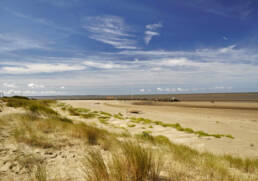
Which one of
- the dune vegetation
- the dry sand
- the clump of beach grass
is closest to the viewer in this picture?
the clump of beach grass

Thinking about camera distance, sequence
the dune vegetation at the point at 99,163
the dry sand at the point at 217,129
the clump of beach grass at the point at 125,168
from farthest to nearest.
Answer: the dry sand at the point at 217,129, the dune vegetation at the point at 99,163, the clump of beach grass at the point at 125,168

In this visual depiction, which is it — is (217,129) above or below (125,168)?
below

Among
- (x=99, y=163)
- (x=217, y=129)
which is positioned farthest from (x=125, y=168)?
(x=217, y=129)

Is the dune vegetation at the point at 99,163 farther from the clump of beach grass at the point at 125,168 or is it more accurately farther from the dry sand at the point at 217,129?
the dry sand at the point at 217,129

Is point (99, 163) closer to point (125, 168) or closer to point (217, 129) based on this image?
point (125, 168)

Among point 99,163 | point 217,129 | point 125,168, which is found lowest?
point 217,129

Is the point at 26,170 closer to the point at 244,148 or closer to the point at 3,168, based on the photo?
the point at 3,168

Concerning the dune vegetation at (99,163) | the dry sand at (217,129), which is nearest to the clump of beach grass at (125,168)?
the dune vegetation at (99,163)

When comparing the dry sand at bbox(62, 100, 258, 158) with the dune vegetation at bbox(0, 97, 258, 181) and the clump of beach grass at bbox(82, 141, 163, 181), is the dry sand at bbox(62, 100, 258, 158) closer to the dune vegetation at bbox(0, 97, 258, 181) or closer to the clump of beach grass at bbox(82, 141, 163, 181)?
the dune vegetation at bbox(0, 97, 258, 181)

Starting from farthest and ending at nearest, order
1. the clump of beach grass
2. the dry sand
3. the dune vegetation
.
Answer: the dry sand < the dune vegetation < the clump of beach grass

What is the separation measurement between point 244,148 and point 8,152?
9.85 metres

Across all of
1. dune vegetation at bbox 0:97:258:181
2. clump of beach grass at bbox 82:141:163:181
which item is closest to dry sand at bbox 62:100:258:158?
dune vegetation at bbox 0:97:258:181

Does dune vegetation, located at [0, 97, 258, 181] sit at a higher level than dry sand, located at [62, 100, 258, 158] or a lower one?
higher

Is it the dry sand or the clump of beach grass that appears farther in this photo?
the dry sand
